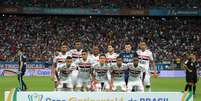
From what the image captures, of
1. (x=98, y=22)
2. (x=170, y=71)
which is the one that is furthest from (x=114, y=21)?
(x=170, y=71)

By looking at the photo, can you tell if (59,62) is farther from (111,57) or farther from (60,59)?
(111,57)

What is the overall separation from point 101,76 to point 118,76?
2.31 feet

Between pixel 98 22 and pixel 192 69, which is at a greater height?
pixel 192 69

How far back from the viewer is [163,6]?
64750mm

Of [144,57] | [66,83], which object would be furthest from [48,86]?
A: [66,83]

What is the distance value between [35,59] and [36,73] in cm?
613

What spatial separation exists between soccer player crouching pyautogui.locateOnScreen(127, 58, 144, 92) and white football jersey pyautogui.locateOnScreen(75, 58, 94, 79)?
139cm

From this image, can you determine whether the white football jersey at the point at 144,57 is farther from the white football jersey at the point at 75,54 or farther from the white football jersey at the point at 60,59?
the white football jersey at the point at 60,59

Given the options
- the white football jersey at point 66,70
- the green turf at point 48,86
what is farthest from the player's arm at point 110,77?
the green turf at point 48,86

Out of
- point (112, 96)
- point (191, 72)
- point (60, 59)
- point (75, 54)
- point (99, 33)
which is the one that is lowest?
point (99, 33)

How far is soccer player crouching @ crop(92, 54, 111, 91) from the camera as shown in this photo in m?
19.5

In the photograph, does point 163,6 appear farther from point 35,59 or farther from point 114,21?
point 35,59

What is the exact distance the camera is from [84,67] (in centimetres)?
1964

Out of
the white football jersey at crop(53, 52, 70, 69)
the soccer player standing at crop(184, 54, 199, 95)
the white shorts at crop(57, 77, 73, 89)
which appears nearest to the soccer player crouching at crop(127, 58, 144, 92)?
the white shorts at crop(57, 77, 73, 89)
